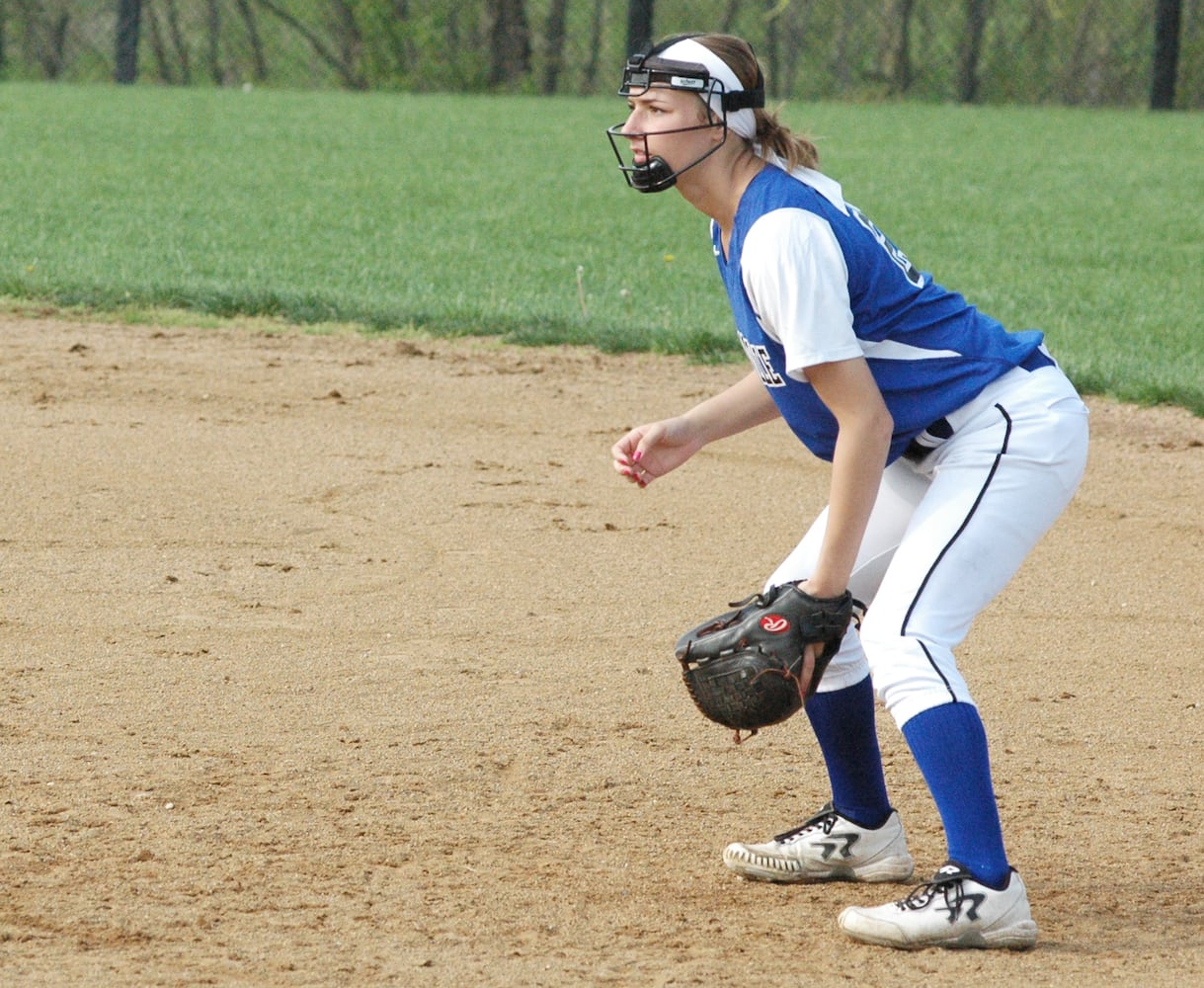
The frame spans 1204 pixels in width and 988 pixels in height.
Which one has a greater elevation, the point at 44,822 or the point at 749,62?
the point at 749,62

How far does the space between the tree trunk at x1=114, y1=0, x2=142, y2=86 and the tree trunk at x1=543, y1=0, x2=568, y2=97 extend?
626cm

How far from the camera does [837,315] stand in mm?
2707

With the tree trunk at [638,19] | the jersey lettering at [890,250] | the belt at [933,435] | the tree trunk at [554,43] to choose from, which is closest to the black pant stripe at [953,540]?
the belt at [933,435]

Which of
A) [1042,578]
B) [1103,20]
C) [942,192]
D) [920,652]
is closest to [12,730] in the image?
[920,652]

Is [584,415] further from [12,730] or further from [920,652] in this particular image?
[920,652]

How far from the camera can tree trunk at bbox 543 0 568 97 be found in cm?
2538

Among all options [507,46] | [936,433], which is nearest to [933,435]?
[936,433]

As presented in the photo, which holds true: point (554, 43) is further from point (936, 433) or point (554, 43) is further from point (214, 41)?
point (936, 433)

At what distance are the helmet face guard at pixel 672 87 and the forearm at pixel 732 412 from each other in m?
0.53

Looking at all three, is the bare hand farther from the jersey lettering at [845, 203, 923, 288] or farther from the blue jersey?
the jersey lettering at [845, 203, 923, 288]

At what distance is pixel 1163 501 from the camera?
6.13 metres

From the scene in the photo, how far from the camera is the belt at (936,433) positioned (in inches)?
119

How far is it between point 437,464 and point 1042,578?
7.74 feet

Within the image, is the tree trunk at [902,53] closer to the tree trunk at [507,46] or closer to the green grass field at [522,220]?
the green grass field at [522,220]
